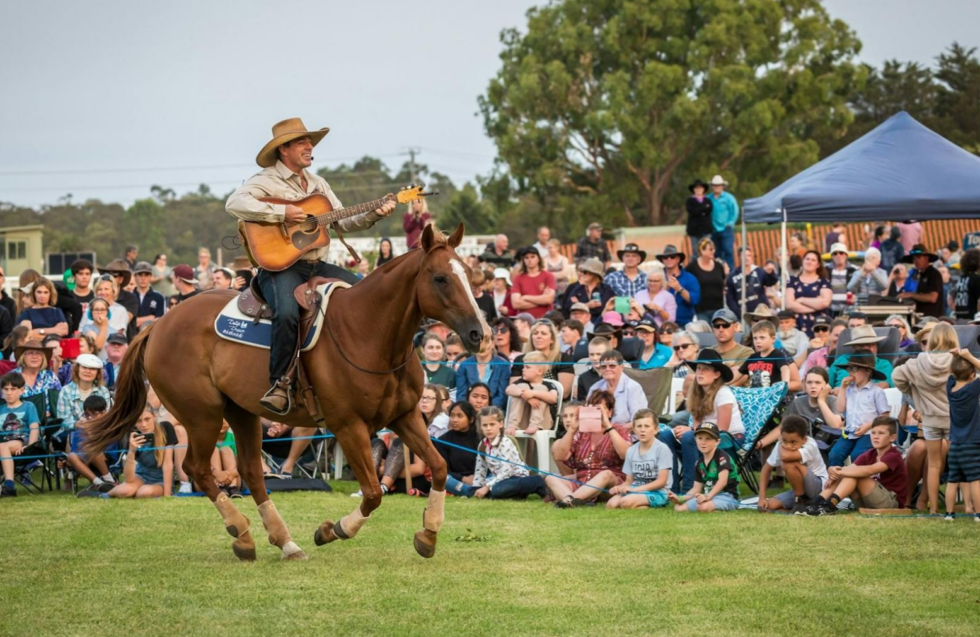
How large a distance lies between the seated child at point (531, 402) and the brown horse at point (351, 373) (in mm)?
4722

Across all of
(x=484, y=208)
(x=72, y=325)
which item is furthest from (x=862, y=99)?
(x=72, y=325)

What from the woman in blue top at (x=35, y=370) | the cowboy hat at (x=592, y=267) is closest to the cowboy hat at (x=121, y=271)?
the woman in blue top at (x=35, y=370)

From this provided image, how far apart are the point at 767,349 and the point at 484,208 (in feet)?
146

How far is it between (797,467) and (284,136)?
221 inches

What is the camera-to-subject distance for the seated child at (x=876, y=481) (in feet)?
36.4

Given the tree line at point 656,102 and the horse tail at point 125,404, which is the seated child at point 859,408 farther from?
the tree line at point 656,102

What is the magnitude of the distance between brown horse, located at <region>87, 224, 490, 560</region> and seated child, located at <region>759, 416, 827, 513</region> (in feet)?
13.1

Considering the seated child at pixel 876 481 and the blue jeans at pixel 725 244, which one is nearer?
the seated child at pixel 876 481

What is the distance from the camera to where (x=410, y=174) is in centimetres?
7912

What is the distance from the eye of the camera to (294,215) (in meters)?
9.02

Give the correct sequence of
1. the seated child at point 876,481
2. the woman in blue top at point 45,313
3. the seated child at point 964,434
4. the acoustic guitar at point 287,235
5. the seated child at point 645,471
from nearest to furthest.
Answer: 1. the acoustic guitar at point 287,235
2. the seated child at point 964,434
3. the seated child at point 876,481
4. the seated child at point 645,471
5. the woman in blue top at point 45,313

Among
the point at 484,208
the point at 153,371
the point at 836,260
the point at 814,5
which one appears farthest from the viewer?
the point at 484,208

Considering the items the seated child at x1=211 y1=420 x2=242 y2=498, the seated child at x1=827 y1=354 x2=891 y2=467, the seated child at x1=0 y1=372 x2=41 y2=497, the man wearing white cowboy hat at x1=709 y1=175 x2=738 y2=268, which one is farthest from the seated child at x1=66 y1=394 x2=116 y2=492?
the man wearing white cowboy hat at x1=709 y1=175 x2=738 y2=268

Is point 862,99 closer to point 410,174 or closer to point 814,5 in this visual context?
point 814,5
